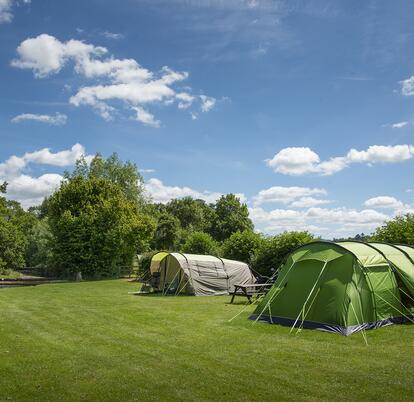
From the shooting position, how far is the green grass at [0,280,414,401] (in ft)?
19.9

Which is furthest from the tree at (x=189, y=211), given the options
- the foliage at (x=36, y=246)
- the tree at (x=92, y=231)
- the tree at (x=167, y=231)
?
the tree at (x=92, y=231)

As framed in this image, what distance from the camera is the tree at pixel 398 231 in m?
17.2

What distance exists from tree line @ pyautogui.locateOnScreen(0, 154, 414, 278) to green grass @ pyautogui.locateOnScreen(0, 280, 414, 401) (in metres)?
10.0

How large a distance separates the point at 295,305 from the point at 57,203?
27806 millimetres

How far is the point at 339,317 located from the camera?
10023 millimetres

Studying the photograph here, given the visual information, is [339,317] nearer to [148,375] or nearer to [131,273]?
[148,375]

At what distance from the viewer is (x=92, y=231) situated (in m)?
33.7

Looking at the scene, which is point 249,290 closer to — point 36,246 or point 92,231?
point 92,231

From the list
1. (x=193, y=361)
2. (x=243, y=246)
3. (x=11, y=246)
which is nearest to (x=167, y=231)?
(x=11, y=246)

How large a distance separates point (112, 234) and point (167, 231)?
2042 cm

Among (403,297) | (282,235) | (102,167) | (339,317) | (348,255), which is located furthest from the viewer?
(102,167)

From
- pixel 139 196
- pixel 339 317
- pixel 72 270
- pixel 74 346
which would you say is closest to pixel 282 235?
pixel 339 317

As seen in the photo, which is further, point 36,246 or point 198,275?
point 36,246

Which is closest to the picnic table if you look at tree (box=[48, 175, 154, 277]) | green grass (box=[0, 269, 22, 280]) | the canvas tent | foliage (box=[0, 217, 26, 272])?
the canvas tent
